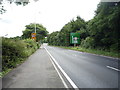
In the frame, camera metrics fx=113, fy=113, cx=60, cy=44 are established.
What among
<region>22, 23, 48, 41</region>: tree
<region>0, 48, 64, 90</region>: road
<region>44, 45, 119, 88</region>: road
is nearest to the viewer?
<region>0, 48, 64, 90</region>: road

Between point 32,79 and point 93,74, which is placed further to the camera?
point 93,74

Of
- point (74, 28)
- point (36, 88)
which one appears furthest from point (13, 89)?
point (74, 28)

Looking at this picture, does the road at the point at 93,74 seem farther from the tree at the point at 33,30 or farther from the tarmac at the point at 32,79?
the tree at the point at 33,30

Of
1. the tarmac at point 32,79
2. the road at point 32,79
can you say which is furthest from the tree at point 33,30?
the road at point 32,79

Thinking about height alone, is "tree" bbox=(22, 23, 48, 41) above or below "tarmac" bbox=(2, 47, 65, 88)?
above

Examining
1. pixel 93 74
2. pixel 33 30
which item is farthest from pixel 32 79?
pixel 33 30

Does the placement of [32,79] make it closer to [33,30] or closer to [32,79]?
[32,79]

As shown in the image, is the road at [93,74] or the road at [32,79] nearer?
the road at [32,79]

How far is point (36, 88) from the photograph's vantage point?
4.41 meters

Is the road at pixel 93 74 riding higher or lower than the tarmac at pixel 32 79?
lower

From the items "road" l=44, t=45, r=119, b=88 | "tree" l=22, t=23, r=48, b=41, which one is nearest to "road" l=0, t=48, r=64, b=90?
"road" l=44, t=45, r=119, b=88

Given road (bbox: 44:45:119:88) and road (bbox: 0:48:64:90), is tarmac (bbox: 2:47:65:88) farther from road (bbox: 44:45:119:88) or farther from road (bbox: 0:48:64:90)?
road (bbox: 44:45:119:88)

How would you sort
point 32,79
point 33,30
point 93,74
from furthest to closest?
point 33,30 → point 93,74 → point 32,79

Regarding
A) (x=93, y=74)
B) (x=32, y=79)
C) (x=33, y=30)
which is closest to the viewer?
(x=32, y=79)
